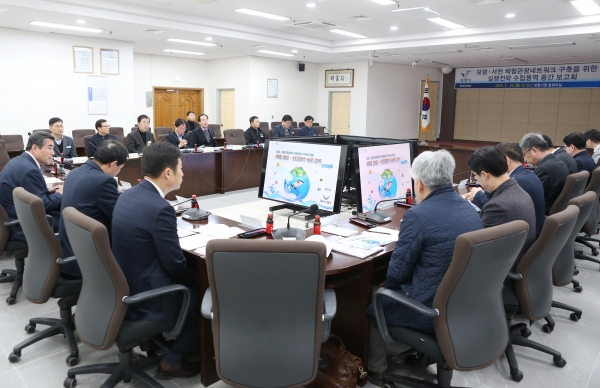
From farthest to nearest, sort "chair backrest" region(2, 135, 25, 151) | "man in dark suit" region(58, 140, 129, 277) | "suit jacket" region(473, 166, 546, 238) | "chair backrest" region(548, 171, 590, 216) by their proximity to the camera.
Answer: "chair backrest" region(2, 135, 25, 151), "chair backrest" region(548, 171, 590, 216), "suit jacket" region(473, 166, 546, 238), "man in dark suit" region(58, 140, 129, 277)

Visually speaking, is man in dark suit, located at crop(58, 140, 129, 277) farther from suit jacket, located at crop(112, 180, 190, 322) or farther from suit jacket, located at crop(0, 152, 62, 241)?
suit jacket, located at crop(0, 152, 62, 241)

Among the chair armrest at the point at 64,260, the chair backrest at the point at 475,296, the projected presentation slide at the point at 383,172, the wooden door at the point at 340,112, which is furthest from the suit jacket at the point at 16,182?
the wooden door at the point at 340,112

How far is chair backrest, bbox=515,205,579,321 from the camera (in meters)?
2.16

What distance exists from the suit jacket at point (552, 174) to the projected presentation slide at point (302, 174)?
6.42 feet

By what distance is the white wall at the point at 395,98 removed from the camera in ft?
39.9

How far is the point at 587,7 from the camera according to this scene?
259 inches

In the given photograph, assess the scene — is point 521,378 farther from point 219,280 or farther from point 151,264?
point 151,264

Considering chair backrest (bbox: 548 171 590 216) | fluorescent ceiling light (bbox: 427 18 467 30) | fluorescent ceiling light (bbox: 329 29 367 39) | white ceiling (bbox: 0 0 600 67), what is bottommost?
chair backrest (bbox: 548 171 590 216)

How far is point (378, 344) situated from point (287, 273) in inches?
41.8

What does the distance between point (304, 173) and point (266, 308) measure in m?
1.46

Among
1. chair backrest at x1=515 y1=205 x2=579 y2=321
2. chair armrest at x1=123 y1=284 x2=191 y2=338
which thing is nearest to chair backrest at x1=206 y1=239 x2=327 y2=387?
chair armrest at x1=123 y1=284 x2=191 y2=338

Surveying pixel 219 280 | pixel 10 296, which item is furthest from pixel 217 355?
pixel 10 296

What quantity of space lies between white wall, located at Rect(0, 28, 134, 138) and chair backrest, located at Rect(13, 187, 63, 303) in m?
6.74

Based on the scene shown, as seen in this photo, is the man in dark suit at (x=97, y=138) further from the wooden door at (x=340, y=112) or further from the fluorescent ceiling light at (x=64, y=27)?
the wooden door at (x=340, y=112)
